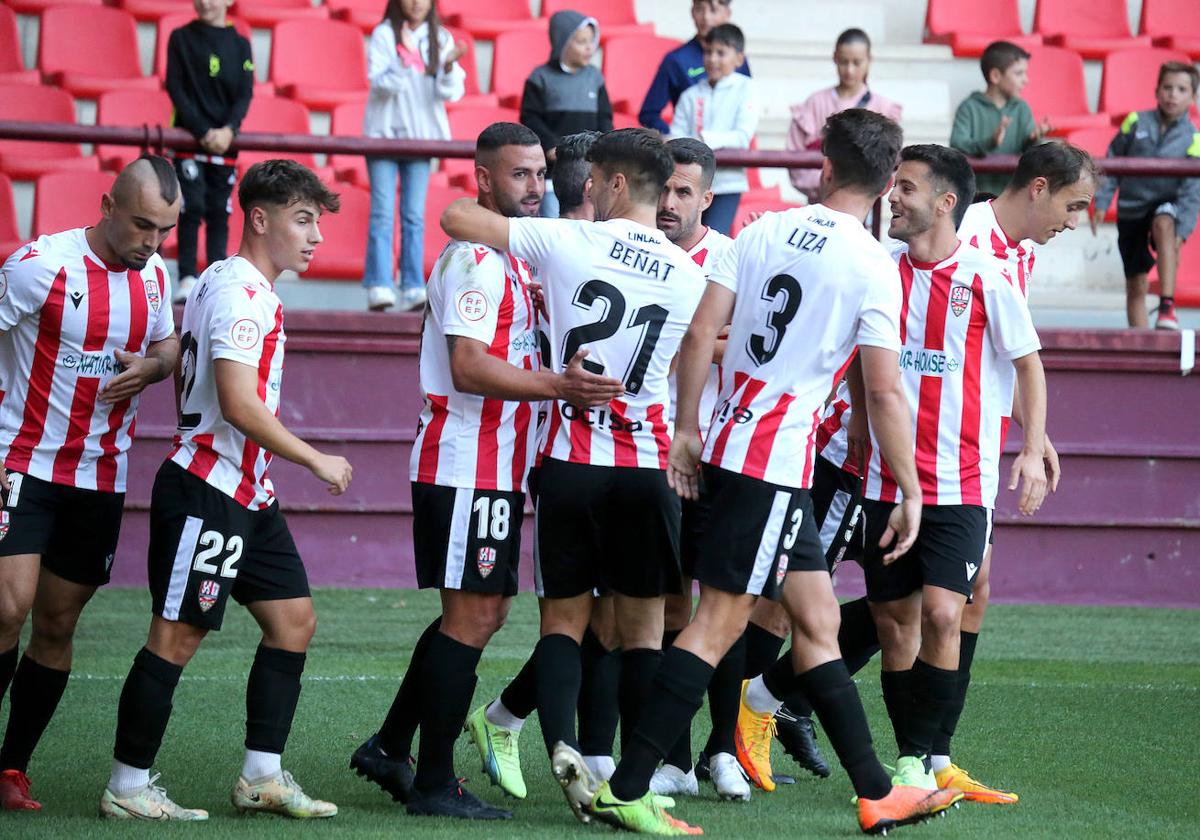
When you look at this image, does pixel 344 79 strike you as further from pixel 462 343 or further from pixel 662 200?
pixel 462 343

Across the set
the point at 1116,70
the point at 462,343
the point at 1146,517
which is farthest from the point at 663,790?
the point at 1116,70

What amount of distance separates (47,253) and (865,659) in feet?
10.0

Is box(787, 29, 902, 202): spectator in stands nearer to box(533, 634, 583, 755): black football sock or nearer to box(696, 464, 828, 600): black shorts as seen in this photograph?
box(696, 464, 828, 600): black shorts

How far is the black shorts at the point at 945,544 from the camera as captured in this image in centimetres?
476

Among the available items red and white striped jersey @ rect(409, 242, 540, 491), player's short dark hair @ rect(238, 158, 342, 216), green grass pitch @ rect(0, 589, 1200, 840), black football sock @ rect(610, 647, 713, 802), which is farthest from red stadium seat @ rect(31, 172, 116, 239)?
black football sock @ rect(610, 647, 713, 802)

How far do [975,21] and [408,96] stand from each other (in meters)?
6.42

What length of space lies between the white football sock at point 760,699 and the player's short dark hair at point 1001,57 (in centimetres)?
557

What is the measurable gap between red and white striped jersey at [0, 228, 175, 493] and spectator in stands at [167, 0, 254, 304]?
3463 mm

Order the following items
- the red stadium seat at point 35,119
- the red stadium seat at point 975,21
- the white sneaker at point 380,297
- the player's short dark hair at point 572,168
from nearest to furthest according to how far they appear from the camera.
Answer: the player's short dark hair at point 572,168 < the white sneaker at point 380,297 < the red stadium seat at point 35,119 < the red stadium seat at point 975,21

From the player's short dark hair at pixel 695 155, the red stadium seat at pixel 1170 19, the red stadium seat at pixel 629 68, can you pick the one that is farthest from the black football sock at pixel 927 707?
the red stadium seat at pixel 1170 19

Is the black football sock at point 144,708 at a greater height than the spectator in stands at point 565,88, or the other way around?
the spectator in stands at point 565,88

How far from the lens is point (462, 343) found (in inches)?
169

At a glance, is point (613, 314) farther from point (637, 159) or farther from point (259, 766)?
point (259, 766)

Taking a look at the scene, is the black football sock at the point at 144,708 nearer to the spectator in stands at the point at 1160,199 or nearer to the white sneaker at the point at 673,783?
the white sneaker at the point at 673,783
